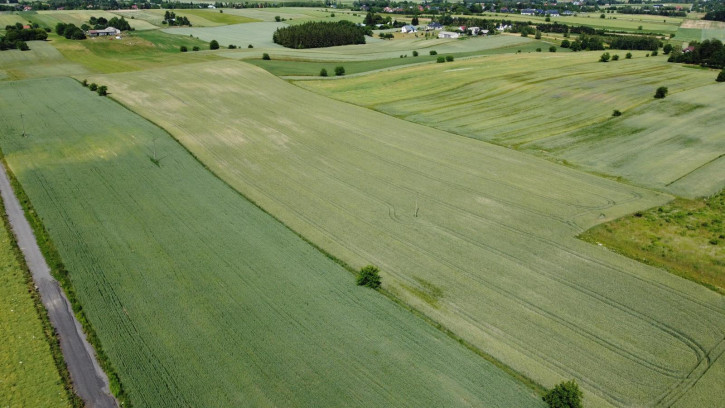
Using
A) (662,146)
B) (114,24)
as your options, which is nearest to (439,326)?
(662,146)

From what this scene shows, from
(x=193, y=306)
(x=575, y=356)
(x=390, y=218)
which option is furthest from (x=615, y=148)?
(x=193, y=306)

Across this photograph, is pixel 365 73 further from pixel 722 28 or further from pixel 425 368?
pixel 722 28

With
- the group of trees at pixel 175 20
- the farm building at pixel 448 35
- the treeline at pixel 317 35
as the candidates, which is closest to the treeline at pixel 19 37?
the group of trees at pixel 175 20

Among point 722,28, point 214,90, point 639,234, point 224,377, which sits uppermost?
point 722,28

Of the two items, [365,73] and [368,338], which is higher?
[365,73]

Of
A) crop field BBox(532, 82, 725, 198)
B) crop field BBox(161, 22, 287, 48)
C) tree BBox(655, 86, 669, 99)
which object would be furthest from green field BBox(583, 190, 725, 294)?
crop field BBox(161, 22, 287, 48)

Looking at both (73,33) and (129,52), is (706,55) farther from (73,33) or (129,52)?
(73,33)
